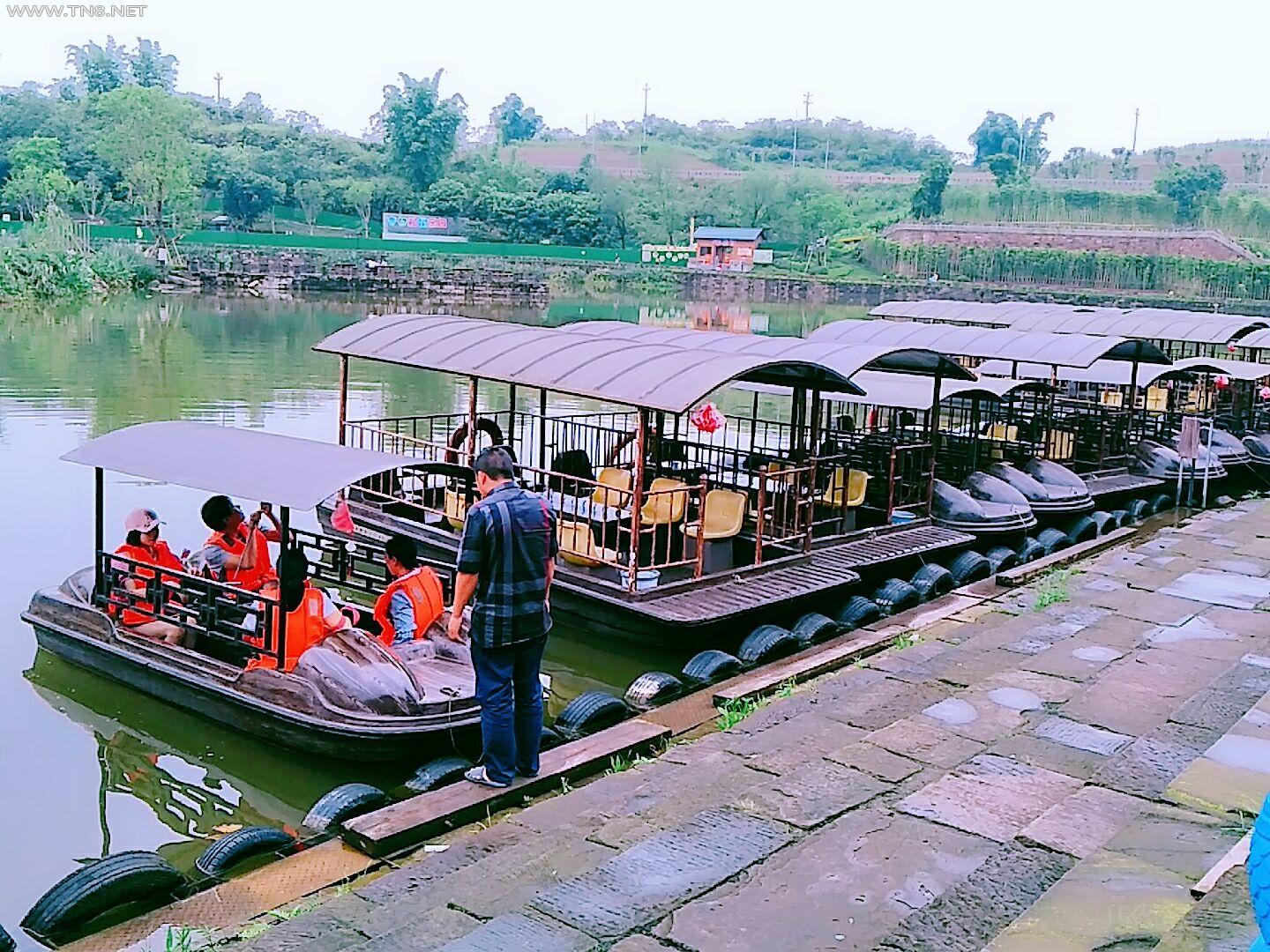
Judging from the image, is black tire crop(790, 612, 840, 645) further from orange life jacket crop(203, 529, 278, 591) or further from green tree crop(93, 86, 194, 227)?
green tree crop(93, 86, 194, 227)

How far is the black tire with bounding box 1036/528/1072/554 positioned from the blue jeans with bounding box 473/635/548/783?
884cm

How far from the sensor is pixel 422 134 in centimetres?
8262

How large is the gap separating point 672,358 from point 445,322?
137 inches

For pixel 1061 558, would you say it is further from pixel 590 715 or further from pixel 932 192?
pixel 932 192

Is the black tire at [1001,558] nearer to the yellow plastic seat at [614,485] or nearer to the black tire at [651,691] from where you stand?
the yellow plastic seat at [614,485]

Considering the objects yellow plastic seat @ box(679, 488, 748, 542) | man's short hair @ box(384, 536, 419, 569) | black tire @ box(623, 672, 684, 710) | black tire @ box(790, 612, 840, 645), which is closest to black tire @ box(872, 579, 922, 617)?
black tire @ box(790, 612, 840, 645)

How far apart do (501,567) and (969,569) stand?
7.33 meters

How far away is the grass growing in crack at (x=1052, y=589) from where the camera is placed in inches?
390

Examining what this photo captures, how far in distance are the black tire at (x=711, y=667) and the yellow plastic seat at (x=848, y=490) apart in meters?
3.56

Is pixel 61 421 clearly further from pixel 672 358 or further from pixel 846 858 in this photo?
pixel 846 858

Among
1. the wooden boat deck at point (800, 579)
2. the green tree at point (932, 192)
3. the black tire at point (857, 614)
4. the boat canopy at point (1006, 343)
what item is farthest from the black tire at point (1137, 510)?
the green tree at point (932, 192)

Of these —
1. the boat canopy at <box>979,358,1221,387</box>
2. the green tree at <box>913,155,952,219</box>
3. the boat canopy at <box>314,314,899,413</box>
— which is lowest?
the boat canopy at <box>979,358,1221,387</box>

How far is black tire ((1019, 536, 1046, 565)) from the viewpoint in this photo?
12984 millimetres

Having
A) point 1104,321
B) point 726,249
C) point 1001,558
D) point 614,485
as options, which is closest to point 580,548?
point 614,485
